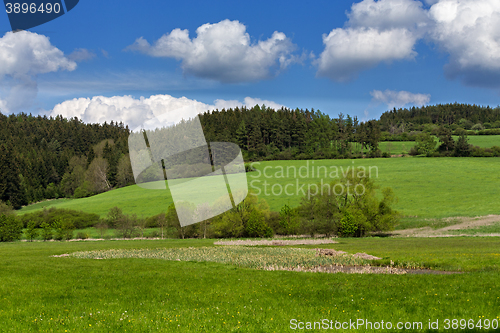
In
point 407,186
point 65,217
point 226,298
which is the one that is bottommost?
point 65,217

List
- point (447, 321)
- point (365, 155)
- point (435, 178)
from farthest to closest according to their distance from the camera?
1. point (365, 155)
2. point (435, 178)
3. point (447, 321)

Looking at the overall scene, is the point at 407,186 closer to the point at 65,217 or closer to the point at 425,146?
the point at 425,146

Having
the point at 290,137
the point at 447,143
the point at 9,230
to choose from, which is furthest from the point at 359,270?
the point at 290,137

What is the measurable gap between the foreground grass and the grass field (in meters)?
53.2

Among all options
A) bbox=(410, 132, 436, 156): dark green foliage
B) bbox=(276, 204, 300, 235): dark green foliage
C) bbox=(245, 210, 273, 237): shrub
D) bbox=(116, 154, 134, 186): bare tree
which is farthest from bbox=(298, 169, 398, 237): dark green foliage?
bbox=(116, 154, 134, 186): bare tree

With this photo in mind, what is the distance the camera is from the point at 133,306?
13.2 meters

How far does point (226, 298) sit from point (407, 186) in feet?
279

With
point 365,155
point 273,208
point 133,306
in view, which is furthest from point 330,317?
point 365,155

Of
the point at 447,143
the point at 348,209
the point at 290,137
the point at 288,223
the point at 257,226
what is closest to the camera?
the point at 348,209

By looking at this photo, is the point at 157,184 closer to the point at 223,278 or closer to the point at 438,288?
the point at 223,278

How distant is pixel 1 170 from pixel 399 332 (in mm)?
149320

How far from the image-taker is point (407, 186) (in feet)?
289

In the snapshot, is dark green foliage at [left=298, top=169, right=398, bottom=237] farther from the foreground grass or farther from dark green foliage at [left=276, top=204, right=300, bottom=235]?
the foreground grass

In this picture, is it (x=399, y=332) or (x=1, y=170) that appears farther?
(x=1, y=170)
